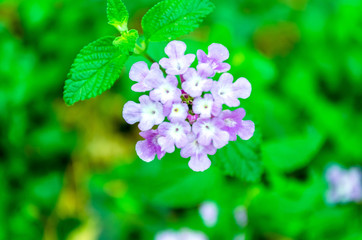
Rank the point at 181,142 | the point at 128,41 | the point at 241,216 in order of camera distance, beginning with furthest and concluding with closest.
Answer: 1. the point at 241,216
2. the point at 128,41
3. the point at 181,142

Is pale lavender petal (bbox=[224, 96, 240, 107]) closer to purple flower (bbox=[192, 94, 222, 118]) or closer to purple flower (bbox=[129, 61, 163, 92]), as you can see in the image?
purple flower (bbox=[192, 94, 222, 118])

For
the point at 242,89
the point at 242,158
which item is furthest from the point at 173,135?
the point at 242,158

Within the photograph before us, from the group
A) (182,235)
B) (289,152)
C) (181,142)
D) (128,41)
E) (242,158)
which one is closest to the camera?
(181,142)

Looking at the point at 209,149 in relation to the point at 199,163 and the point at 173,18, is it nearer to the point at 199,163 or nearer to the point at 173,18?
the point at 199,163

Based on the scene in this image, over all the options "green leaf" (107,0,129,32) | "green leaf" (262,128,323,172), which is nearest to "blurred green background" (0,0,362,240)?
"green leaf" (262,128,323,172)

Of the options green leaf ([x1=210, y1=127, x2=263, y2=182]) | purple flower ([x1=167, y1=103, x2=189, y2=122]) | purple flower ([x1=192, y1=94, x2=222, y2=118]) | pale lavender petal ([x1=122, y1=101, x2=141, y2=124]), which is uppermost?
pale lavender petal ([x1=122, y1=101, x2=141, y2=124])

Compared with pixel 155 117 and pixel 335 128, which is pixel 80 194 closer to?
pixel 335 128
